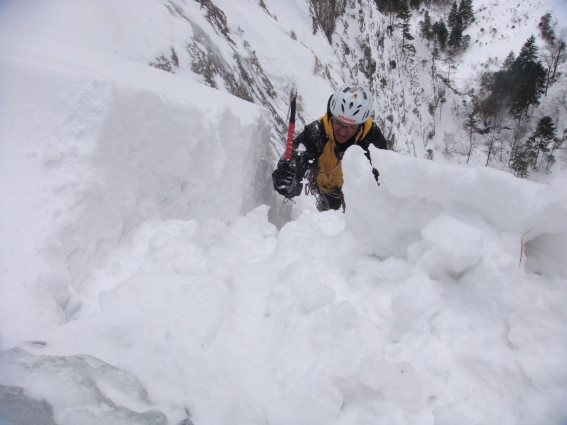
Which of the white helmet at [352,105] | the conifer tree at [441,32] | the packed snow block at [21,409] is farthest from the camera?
the conifer tree at [441,32]

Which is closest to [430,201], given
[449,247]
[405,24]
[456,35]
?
[449,247]

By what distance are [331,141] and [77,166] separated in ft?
10.1

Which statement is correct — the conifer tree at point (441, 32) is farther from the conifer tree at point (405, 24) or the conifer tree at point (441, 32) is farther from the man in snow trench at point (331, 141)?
the man in snow trench at point (331, 141)

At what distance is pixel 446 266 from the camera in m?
1.56

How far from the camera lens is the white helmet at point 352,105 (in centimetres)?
400

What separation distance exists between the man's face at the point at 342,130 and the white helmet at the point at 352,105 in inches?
3.0

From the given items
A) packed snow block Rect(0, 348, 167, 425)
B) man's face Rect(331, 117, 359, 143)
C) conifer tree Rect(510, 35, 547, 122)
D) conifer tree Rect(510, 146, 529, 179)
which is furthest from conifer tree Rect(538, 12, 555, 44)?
packed snow block Rect(0, 348, 167, 425)

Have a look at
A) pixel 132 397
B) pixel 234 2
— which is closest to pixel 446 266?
pixel 132 397

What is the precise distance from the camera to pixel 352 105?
4.00 m

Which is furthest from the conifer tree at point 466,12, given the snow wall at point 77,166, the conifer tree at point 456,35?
the snow wall at point 77,166

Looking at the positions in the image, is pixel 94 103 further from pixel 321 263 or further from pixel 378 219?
pixel 378 219

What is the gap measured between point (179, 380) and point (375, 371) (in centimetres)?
72

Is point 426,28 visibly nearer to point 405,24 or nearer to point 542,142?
point 405,24

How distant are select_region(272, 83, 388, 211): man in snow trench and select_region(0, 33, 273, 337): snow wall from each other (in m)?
1.60
